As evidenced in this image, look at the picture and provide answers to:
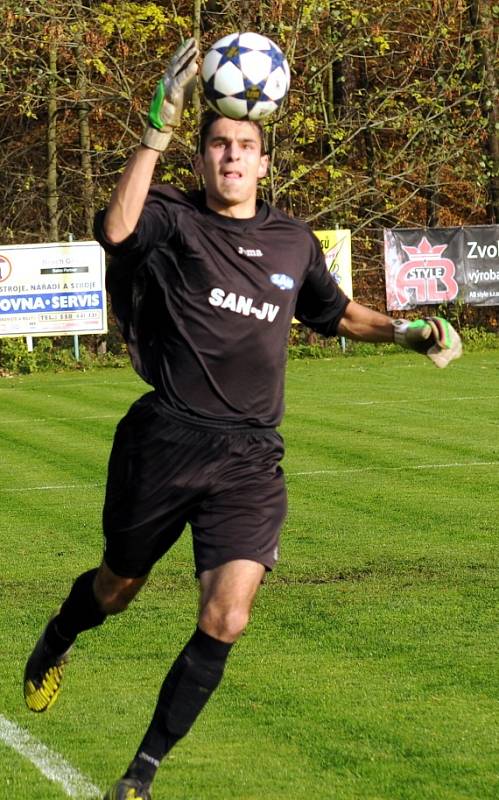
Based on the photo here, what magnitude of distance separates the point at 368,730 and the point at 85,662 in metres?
1.88

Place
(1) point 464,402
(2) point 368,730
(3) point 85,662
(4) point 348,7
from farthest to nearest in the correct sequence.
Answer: (4) point 348,7
(1) point 464,402
(3) point 85,662
(2) point 368,730

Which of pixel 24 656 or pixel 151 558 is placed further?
pixel 24 656

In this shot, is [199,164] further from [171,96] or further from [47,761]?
[47,761]

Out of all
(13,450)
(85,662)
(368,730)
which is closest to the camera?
(368,730)

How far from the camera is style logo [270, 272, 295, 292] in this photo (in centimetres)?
527

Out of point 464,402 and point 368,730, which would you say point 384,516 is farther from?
point 464,402

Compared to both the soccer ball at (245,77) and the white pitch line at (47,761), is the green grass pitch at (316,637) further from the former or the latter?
the soccer ball at (245,77)

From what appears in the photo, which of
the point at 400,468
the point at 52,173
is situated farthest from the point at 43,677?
the point at 52,173

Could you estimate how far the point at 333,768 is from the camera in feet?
17.6

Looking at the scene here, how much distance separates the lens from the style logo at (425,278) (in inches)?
1050

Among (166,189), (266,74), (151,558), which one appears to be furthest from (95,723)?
(266,74)

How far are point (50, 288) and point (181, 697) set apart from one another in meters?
20.7

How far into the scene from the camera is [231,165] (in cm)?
512

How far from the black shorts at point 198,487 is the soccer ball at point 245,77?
1.10 meters
